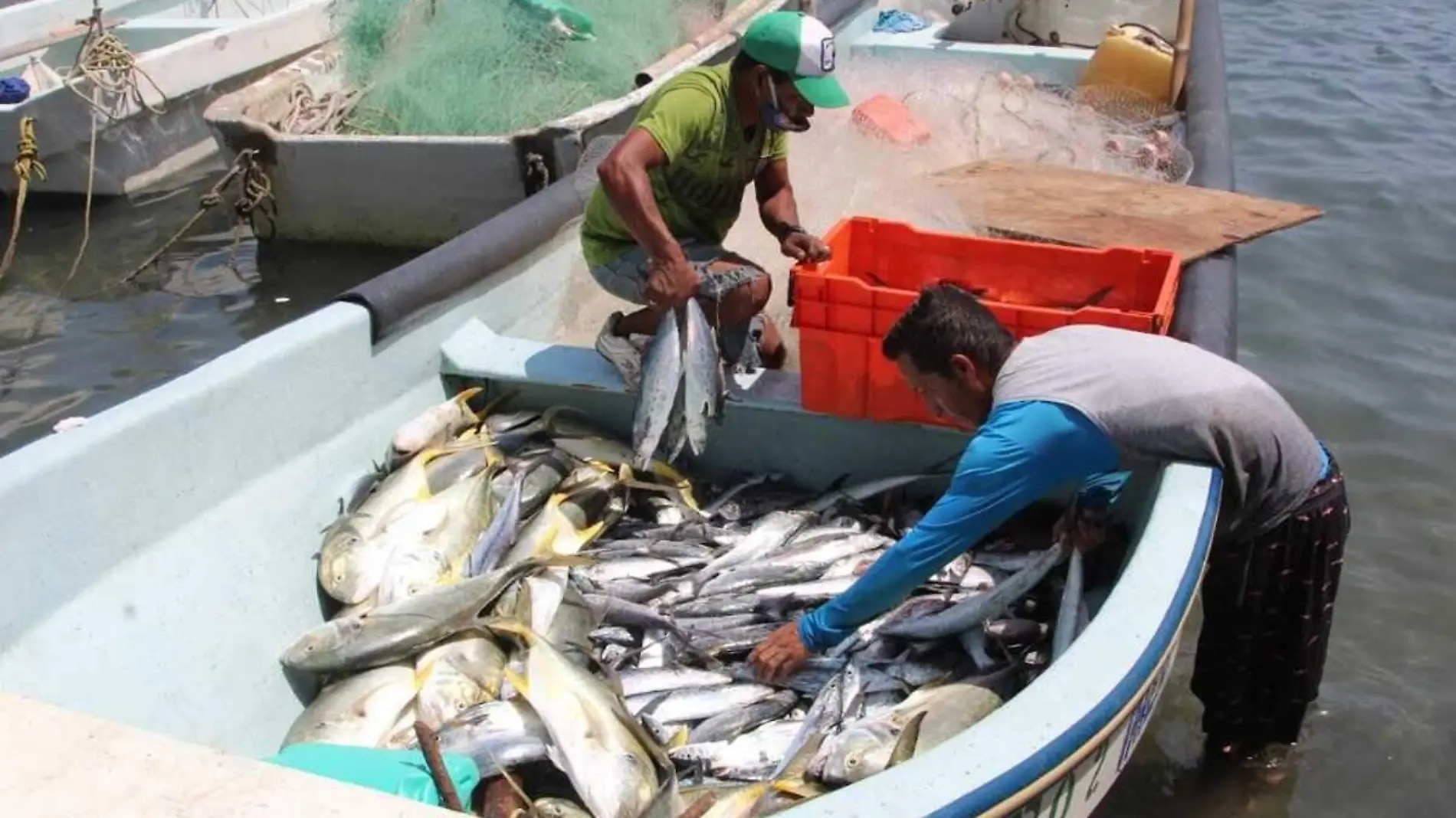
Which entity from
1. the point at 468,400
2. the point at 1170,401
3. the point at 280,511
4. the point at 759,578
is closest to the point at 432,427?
the point at 468,400

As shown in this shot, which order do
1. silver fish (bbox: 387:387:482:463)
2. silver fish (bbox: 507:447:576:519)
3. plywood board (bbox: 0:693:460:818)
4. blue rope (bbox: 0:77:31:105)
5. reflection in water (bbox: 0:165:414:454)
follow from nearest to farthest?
plywood board (bbox: 0:693:460:818), silver fish (bbox: 507:447:576:519), silver fish (bbox: 387:387:482:463), reflection in water (bbox: 0:165:414:454), blue rope (bbox: 0:77:31:105)

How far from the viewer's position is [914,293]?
389cm

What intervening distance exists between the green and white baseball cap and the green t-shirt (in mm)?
291

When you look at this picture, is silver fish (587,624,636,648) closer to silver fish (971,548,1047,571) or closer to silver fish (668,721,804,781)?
silver fish (668,721,804,781)

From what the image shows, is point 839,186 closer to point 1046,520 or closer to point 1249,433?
point 1046,520

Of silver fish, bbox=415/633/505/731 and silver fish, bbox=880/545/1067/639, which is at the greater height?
silver fish, bbox=880/545/1067/639

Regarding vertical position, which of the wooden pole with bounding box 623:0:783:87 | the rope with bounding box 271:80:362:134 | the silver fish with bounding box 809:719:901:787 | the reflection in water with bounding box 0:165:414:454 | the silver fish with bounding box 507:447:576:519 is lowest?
the reflection in water with bounding box 0:165:414:454

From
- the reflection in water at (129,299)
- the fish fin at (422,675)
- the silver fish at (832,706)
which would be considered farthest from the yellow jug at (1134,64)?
the fish fin at (422,675)

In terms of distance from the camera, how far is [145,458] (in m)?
3.58

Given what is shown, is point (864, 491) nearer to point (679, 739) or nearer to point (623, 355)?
point (623, 355)

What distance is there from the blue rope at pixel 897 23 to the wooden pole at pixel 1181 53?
2.25 meters

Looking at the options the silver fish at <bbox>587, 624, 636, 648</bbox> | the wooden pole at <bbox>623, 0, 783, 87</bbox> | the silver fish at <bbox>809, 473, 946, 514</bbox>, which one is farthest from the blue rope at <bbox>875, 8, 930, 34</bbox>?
the silver fish at <bbox>587, 624, 636, 648</bbox>

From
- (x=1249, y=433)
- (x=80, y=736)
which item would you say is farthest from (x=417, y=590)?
(x=1249, y=433)

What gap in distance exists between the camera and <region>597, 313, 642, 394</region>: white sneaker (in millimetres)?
4445
